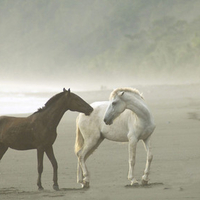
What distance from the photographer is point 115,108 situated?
9.34 meters

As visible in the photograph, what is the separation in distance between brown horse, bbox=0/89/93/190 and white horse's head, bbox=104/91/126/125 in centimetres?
42

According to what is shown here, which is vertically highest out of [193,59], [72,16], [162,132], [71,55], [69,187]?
[72,16]

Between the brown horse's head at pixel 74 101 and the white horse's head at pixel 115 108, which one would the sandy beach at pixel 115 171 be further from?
the brown horse's head at pixel 74 101

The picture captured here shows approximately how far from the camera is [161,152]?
1173 cm

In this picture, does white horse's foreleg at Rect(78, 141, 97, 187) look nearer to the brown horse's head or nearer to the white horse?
the white horse

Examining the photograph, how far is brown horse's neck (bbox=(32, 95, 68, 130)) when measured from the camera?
9.04 m

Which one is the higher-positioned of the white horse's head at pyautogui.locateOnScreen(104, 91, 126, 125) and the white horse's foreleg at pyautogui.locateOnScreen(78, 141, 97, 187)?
the white horse's head at pyautogui.locateOnScreen(104, 91, 126, 125)

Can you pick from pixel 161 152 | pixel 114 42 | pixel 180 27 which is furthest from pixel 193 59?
pixel 161 152

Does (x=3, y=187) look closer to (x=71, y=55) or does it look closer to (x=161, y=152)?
(x=161, y=152)

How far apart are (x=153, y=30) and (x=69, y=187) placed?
64.0 metres

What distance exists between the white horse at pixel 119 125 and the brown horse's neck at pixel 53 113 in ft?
2.37

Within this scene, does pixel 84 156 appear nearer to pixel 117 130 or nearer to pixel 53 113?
pixel 117 130

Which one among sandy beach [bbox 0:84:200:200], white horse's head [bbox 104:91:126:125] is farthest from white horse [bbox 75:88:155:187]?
sandy beach [bbox 0:84:200:200]

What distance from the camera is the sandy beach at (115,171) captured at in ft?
27.6
